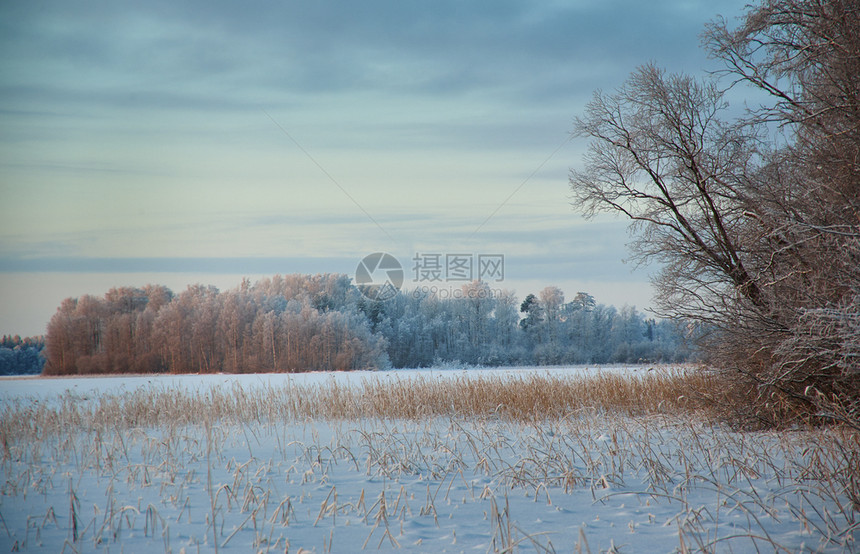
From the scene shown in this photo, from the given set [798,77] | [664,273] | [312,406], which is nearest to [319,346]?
[312,406]

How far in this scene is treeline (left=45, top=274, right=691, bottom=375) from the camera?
38531 millimetres

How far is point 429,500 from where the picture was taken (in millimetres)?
4609

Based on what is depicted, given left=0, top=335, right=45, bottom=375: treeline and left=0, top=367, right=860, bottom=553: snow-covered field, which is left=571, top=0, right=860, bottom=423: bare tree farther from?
left=0, top=335, right=45, bottom=375: treeline

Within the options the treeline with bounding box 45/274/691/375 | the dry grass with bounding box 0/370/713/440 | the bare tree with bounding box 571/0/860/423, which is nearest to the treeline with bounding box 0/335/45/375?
the treeline with bounding box 45/274/691/375

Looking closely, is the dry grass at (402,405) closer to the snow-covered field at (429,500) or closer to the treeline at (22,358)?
the snow-covered field at (429,500)

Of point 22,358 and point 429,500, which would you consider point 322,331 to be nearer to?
point 22,358

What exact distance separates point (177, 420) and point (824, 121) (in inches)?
429

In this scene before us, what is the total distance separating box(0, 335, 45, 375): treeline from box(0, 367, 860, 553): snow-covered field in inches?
804

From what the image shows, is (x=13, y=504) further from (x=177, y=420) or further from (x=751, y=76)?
(x=751, y=76)

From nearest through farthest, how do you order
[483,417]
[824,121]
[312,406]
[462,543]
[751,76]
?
[462,543] → [824,121] → [751,76] → [483,417] → [312,406]

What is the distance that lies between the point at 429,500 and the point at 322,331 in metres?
39.0

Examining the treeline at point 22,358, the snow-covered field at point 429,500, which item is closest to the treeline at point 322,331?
the treeline at point 22,358

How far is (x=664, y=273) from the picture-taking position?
10.5 m

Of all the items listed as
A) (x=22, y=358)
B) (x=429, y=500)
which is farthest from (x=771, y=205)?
(x=22, y=358)
